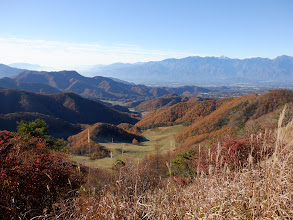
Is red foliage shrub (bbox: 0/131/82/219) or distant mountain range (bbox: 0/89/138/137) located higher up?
red foliage shrub (bbox: 0/131/82/219)

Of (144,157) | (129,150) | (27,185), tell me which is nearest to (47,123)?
(129,150)

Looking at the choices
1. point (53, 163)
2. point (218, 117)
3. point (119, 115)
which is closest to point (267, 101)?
point (218, 117)

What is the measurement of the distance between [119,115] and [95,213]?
135738 mm

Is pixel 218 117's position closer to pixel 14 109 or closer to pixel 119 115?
pixel 119 115

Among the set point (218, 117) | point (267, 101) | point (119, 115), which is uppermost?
point (267, 101)

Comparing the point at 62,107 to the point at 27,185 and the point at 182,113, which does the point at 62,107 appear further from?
the point at 27,185

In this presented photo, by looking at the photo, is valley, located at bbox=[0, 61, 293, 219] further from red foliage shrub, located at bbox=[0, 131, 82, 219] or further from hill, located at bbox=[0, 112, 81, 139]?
hill, located at bbox=[0, 112, 81, 139]

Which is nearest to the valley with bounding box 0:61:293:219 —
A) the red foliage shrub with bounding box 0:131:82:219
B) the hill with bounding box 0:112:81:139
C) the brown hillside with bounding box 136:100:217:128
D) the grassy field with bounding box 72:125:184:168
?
the red foliage shrub with bounding box 0:131:82:219

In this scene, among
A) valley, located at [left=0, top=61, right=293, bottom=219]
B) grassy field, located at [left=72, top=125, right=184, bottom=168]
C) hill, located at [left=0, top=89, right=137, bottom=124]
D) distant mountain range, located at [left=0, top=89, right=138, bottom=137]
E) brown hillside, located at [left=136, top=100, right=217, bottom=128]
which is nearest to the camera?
valley, located at [left=0, top=61, right=293, bottom=219]

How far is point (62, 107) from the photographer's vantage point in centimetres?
13612

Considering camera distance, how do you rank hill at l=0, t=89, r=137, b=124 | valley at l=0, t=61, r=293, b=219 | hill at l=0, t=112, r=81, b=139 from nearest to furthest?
1. valley at l=0, t=61, r=293, b=219
2. hill at l=0, t=112, r=81, b=139
3. hill at l=0, t=89, r=137, b=124

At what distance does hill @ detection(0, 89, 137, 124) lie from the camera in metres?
120

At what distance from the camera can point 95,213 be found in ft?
11.4

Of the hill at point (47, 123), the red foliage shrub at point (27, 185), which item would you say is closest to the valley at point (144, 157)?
the red foliage shrub at point (27, 185)
